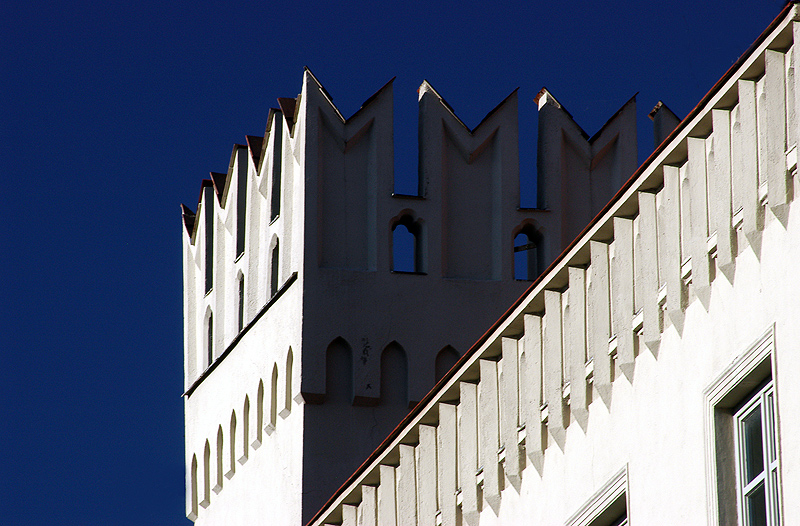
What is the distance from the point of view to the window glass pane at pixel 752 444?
10695 mm

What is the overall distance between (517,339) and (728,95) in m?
3.38

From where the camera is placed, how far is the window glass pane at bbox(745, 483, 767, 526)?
10.5 m

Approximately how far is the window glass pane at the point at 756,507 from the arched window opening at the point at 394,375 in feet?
40.5

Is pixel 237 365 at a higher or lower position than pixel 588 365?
higher

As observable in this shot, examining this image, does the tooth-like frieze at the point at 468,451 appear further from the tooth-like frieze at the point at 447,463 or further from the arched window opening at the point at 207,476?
the arched window opening at the point at 207,476

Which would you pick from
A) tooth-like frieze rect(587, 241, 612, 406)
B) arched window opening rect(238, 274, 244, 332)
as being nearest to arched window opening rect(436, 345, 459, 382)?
arched window opening rect(238, 274, 244, 332)

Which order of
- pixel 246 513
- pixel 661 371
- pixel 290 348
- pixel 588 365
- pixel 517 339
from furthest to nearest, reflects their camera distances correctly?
pixel 246 513 < pixel 290 348 < pixel 517 339 < pixel 588 365 < pixel 661 371

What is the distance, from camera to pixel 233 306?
25.7 meters

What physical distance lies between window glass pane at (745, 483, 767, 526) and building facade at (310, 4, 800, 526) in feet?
0.03

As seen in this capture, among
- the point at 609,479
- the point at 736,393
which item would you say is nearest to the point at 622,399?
the point at 609,479

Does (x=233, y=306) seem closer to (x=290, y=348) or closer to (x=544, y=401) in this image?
(x=290, y=348)

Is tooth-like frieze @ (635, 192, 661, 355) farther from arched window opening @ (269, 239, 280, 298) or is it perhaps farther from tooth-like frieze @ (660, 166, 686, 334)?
arched window opening @ (269, 239, 280, 298)

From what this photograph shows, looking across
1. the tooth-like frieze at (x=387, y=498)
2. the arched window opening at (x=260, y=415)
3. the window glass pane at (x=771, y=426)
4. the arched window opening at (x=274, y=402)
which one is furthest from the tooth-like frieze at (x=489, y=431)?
the arched window opening at (x=260, y=415)

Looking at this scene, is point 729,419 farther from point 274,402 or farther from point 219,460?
point 219,460
